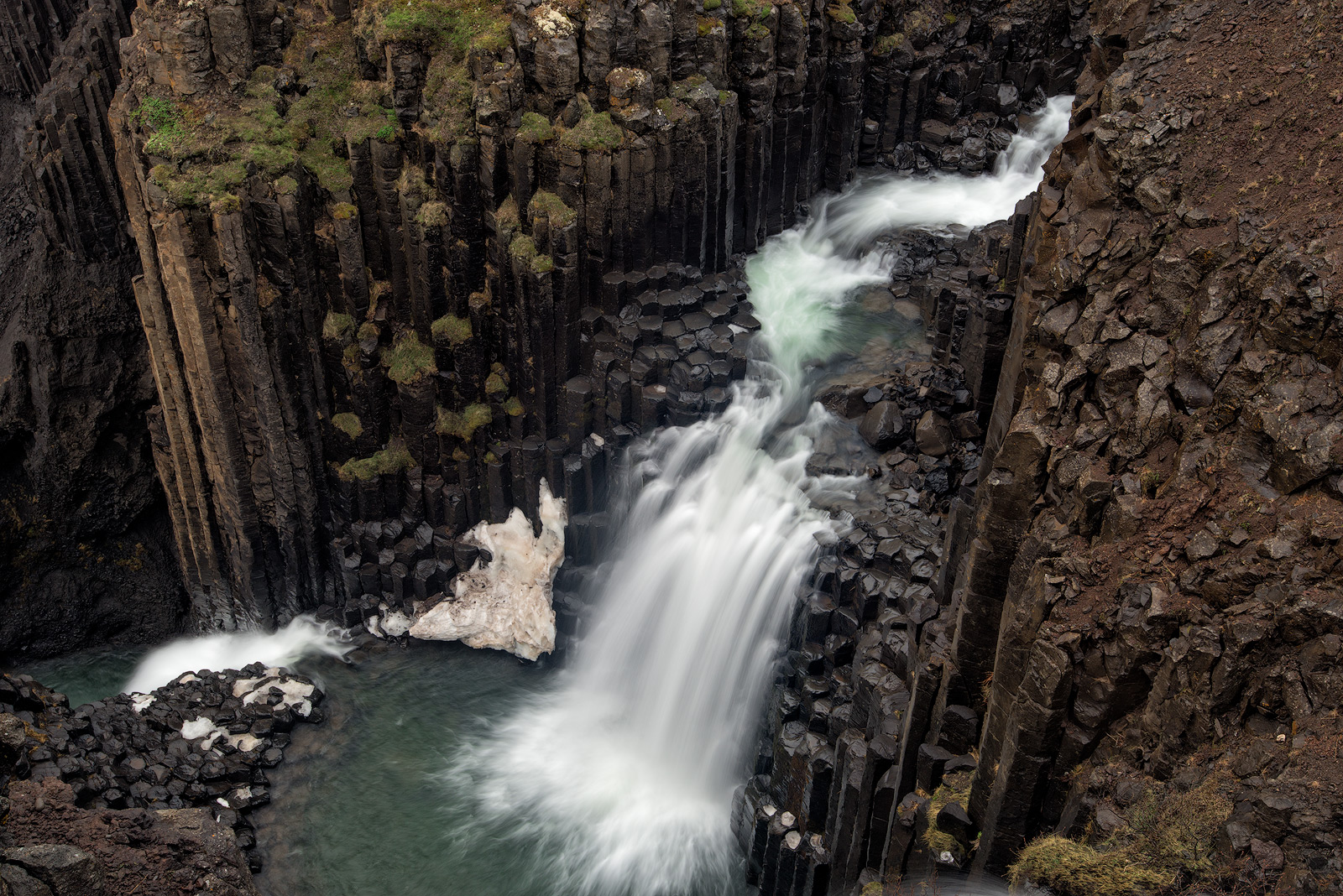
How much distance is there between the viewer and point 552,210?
19.1 metres

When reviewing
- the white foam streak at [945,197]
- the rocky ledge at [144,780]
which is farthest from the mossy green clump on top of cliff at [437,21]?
the rocky ledge at [144,780]

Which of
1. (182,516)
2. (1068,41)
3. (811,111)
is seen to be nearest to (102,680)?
(182,516)

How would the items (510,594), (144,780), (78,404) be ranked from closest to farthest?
1. (144,780)
2. (510,594)
3. (78,404)

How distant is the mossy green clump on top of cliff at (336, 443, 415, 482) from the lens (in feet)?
70.2

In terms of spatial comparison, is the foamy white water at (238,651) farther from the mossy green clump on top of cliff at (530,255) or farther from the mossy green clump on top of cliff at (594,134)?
the mossy green clump on top of cliff at (594,134)

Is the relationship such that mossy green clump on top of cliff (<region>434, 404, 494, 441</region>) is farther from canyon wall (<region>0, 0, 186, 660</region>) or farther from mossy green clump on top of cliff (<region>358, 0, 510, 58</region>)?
canyon wall (<region>0, 0, 186, 660</region>)

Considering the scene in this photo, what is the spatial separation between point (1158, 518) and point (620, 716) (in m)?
10.7

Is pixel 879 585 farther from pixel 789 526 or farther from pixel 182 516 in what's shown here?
pixel 182 516

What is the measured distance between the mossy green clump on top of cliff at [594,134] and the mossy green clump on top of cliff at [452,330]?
12.6 feet

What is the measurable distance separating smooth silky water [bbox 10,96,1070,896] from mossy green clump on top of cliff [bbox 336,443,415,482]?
3.40 m

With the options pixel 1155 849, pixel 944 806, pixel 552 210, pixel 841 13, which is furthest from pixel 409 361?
pixel 1155 849

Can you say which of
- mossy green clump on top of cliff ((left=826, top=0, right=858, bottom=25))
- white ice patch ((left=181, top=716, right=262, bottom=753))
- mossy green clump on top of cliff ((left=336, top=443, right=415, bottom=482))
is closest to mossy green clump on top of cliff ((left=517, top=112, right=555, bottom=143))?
mossy green clump on top of cliff ((left=336, top=443, right=415, bottom=482))

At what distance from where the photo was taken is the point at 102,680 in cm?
2269

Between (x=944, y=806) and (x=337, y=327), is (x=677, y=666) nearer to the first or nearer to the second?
(x=944, y=806)
